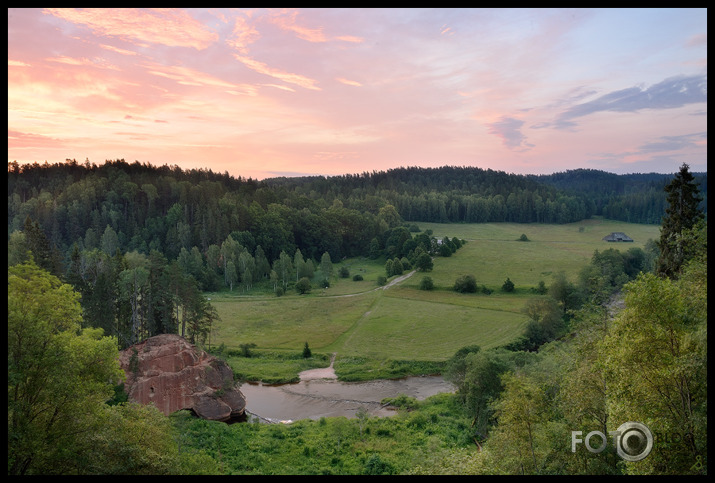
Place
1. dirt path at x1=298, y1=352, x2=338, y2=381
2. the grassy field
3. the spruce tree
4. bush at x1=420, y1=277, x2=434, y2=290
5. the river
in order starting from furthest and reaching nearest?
1. bush at x1=420, y1=277, x2=434, y2=290
2. the grassy field
3. dirt path at x1=298, y1=352, x2=338, y2=381
4. the river
5. the spruce tree

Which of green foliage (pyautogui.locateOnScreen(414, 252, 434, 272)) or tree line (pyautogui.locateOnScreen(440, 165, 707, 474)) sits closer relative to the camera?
tree line (pyautogui.locateOnScreen(440, 165, 707, 474))

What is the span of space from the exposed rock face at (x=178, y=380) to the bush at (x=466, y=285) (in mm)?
40493

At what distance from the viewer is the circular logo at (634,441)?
9448 mm

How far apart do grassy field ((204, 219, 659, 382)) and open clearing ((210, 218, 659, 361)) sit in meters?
A: 0.10

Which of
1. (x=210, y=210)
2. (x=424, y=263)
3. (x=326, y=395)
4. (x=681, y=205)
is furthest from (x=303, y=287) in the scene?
(x=681, y=205)

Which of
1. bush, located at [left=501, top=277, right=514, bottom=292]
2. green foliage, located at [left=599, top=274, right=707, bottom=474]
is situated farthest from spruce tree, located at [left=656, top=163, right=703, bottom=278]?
bush, located at [left=501, top=277, right=514, bottom=292]

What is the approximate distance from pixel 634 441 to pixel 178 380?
92.9ft

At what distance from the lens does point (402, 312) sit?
5622 centimetres

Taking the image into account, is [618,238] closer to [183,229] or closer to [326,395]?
[326,395]

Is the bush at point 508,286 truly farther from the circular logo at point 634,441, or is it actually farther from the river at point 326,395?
the circular logo at point 634,441

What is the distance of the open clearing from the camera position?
46719mm

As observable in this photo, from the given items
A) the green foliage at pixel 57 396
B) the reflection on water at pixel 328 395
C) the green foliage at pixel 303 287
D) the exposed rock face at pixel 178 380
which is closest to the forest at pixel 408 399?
the green foliage at pixel 57 396

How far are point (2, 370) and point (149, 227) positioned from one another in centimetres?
8543

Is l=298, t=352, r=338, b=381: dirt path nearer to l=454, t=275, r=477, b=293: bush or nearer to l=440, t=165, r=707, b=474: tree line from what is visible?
l=440, t=165, r=707, b=474: tree line
